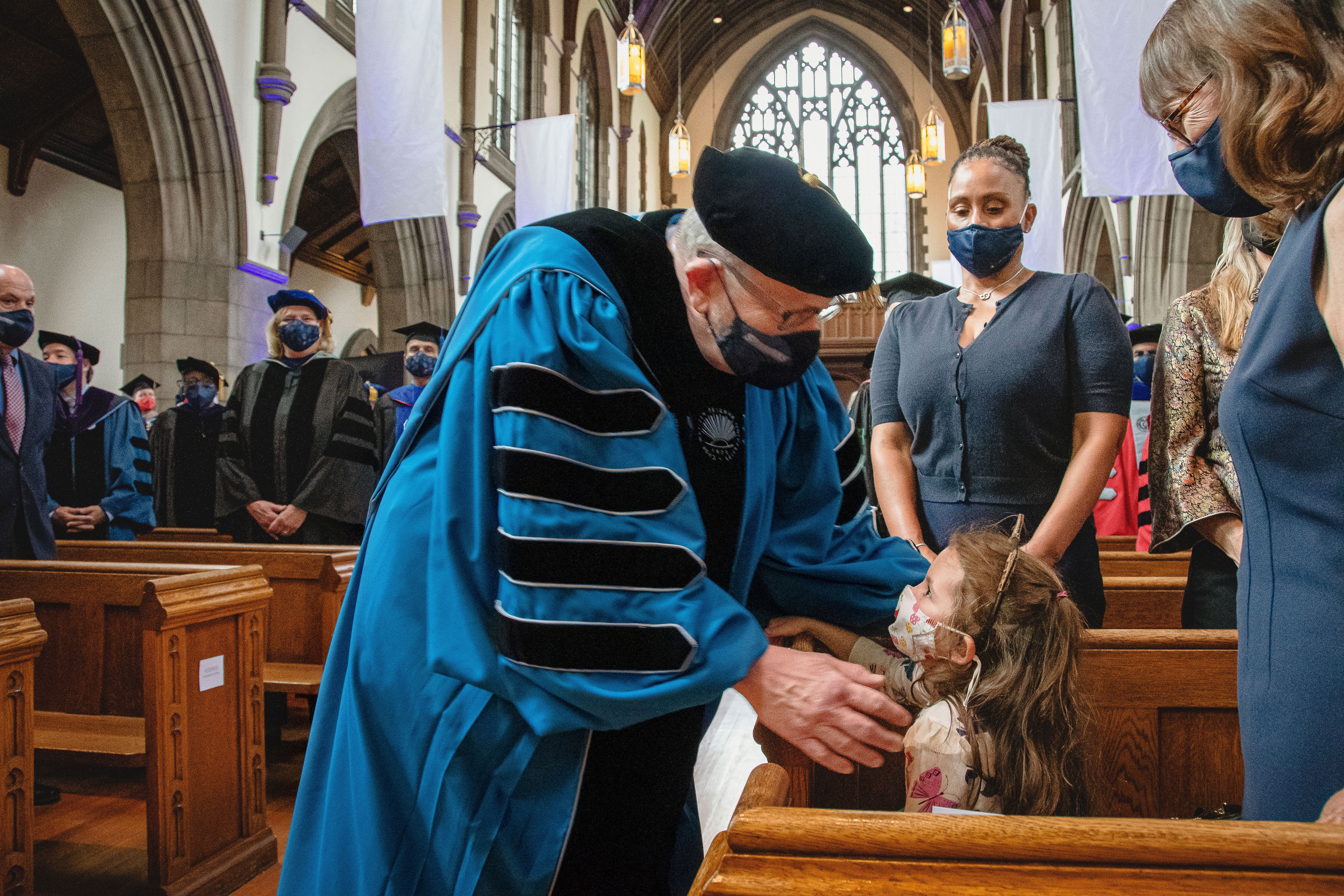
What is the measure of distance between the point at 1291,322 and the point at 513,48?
1291 centimetres

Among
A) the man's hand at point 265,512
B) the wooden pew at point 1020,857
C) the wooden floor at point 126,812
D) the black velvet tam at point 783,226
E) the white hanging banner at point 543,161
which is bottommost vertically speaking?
the wooden floor at point 126,812

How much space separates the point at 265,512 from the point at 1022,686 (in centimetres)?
395

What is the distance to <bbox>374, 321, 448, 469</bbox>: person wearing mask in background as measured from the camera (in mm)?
5469

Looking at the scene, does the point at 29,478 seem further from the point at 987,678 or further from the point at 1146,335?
the point at 1146,335

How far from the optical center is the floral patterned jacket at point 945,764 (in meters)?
1.24

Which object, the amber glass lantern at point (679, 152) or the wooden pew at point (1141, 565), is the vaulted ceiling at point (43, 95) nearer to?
the amber glass lantern at point (679, 152)

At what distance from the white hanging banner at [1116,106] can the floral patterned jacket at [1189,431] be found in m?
4.71

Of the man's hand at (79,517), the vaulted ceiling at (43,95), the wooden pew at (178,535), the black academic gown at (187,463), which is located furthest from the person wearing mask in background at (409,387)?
the vaulted ceiling at (43,95)

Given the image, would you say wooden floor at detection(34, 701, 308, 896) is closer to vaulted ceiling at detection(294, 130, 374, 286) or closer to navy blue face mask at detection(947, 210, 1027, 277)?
navy blue face mask at detection(947, 210, 1027, 277)

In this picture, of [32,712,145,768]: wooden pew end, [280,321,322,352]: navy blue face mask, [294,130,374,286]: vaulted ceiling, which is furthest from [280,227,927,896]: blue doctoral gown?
[294,130,374,286]: vaulted ceiling

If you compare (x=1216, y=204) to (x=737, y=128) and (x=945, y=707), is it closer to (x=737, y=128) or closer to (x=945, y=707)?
(x=945, y=707)

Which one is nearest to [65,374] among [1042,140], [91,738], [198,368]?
[198,368]

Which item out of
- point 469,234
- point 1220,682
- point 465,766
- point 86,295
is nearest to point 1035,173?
point 469,234

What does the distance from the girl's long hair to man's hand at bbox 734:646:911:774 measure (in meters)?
0.30
